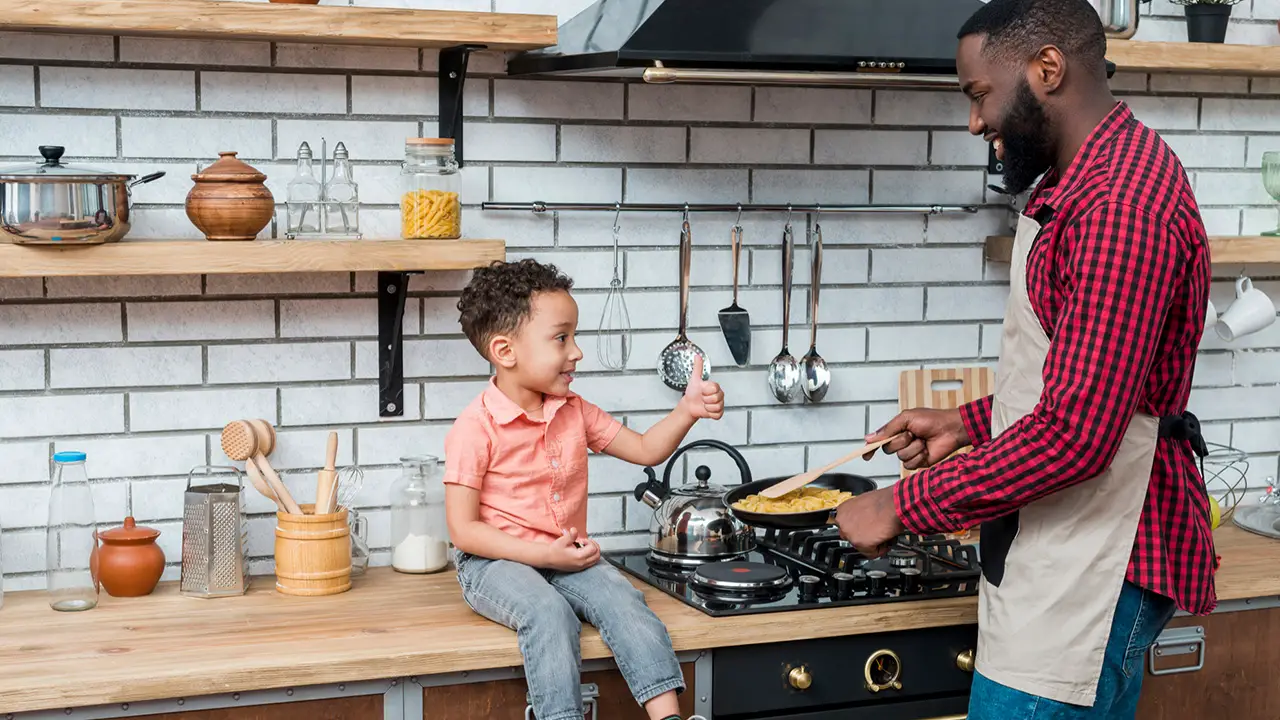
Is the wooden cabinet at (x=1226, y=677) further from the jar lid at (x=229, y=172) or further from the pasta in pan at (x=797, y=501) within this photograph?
the jar lid at (x=229, y=172)

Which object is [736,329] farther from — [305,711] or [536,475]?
[305,711]

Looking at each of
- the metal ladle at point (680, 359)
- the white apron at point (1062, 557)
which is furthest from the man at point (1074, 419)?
the metal ladle at point (680, 359)

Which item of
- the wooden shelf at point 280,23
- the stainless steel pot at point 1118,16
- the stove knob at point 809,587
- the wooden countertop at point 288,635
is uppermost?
the stainless steel pot at point 1118,16

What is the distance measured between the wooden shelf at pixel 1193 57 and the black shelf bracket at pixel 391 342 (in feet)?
4.84

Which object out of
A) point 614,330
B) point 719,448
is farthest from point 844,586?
point 614,330

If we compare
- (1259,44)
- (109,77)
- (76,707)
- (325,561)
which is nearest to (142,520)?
(325,561)

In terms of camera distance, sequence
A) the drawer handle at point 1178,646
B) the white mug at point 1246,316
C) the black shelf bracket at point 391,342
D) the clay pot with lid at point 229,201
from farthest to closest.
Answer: the white mug at point 1246,316 < the black shelf bracket at point 391,342 < the drawer handle at point 1178,646 < the clay pot with lid at point 229,201

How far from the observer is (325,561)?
2.41 meters

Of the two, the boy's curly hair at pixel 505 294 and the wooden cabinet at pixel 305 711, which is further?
the boy's curly hair at pixel 505 294

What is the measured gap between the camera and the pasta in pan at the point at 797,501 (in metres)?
2.52

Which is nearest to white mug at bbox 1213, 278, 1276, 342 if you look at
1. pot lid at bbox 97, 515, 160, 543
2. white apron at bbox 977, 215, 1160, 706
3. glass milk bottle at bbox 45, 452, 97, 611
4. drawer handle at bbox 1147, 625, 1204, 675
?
drawer handle at bbox 1147, 625, 1204, 675

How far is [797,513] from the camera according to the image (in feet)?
8.04

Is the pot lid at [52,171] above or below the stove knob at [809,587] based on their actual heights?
above

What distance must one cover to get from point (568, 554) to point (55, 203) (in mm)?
985
